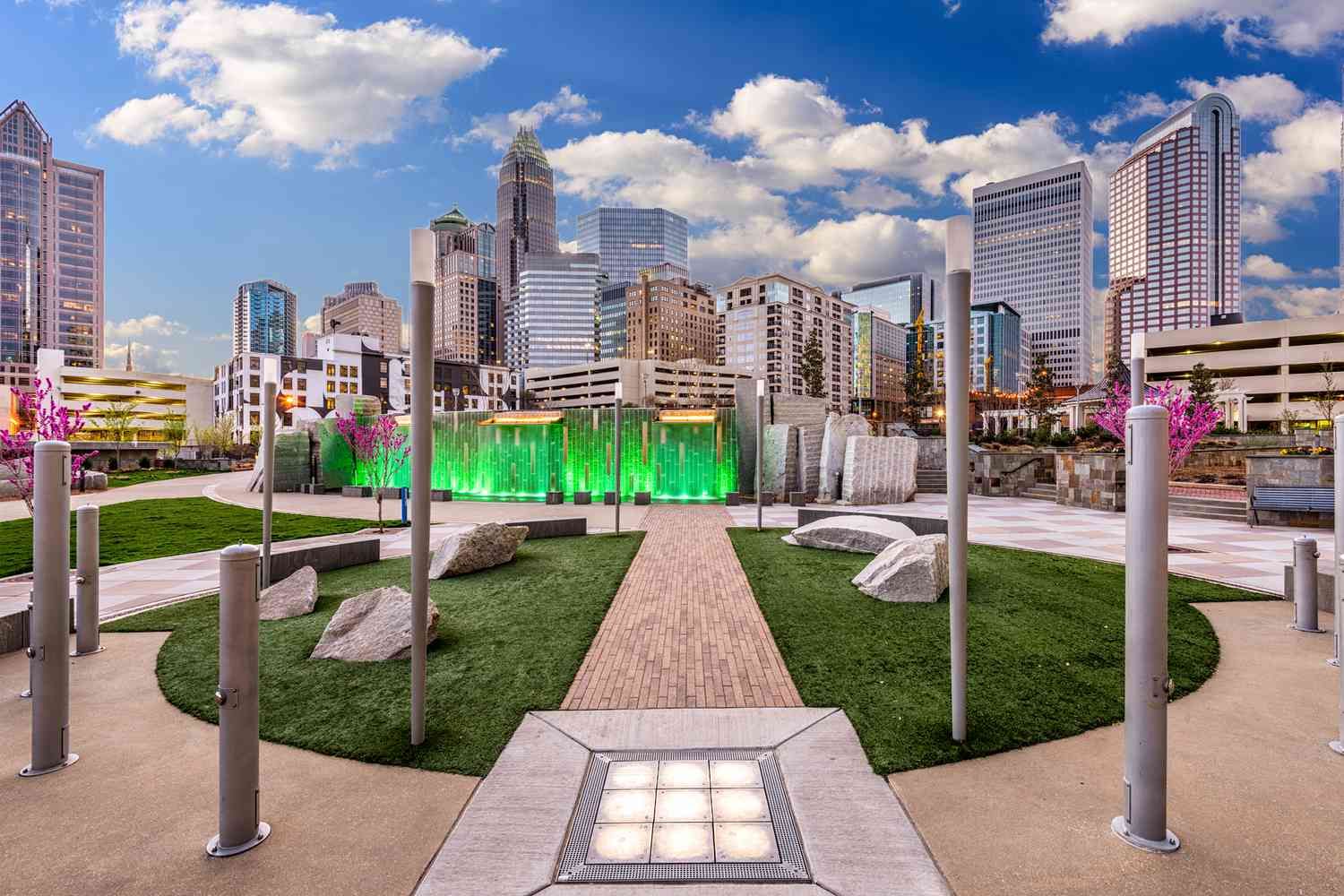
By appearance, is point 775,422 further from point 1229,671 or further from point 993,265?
point 993,265

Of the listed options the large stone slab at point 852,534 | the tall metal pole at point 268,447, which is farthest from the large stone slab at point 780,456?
the tall metal pole at point 268,447

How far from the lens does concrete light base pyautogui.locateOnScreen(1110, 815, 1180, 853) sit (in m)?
2.68

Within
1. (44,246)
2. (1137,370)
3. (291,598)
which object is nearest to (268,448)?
(291,598)

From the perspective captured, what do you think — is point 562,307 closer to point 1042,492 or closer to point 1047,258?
point 1047,258

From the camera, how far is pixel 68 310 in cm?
13425

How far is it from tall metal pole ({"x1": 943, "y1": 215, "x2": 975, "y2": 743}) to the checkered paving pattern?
687 centimetres

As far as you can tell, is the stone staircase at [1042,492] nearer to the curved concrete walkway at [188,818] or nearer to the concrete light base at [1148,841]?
the concrete light base at [1148,841]

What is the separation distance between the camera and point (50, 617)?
3.41m

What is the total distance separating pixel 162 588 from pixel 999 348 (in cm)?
18540

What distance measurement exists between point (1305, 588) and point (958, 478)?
547cm

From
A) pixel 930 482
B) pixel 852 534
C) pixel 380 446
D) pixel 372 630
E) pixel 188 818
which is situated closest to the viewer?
pixel 188 818

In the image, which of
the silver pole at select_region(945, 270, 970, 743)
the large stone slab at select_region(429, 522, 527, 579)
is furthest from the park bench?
the large stone slab at select_region(429, 522, 527, 579)

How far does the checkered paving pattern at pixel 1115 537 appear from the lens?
8922mm

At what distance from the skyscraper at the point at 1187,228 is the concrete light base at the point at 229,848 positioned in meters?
211
